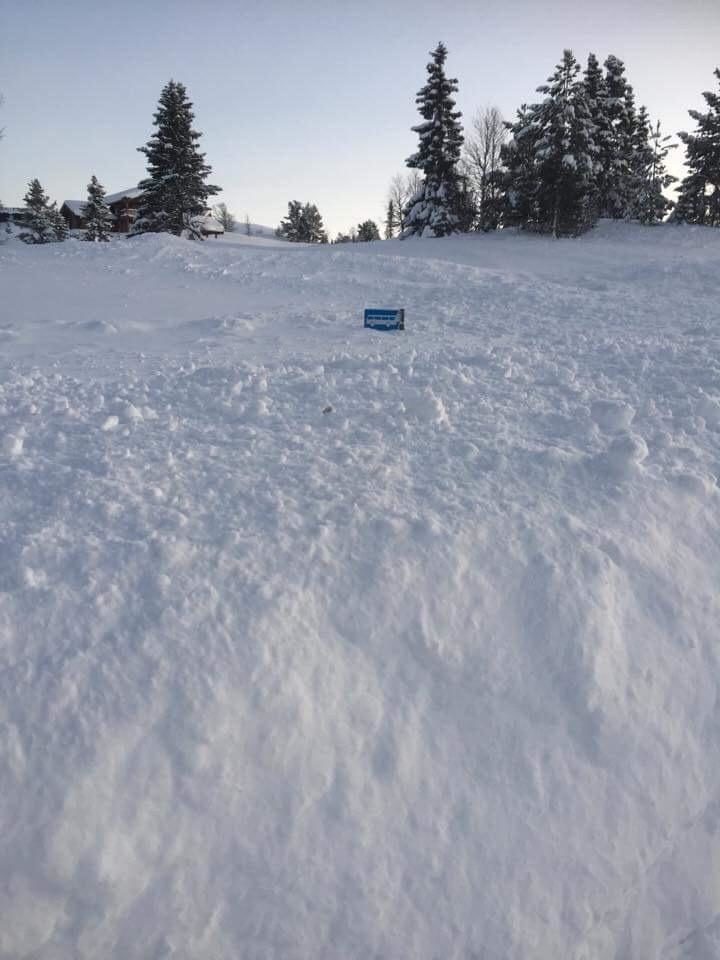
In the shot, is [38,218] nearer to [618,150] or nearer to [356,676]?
[618,150]

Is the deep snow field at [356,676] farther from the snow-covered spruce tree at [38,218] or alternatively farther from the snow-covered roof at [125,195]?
the snow-covered roof at [125,195]

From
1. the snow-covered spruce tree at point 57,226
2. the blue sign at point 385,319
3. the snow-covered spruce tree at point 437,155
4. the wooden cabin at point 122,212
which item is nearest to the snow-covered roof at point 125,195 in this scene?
the wooden cabin at point 122,212

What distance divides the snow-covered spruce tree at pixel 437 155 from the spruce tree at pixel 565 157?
447cm

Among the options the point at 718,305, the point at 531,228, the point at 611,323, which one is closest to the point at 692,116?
the point at 531,228

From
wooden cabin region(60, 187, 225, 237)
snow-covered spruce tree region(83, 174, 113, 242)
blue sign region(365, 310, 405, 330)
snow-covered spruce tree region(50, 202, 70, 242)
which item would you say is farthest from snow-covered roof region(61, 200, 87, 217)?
blue sign region(365, 310, 405, 330)

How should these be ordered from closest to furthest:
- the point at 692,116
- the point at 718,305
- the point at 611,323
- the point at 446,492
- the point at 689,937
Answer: the point at 689,937, the point at 446,492, the point at 611,323, the point at 718,305, the point at 692,116

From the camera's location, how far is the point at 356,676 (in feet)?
11.5

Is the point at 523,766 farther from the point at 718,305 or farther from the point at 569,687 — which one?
the point at 718,305

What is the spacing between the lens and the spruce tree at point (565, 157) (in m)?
29.3

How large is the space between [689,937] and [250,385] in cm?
548

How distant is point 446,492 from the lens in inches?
187

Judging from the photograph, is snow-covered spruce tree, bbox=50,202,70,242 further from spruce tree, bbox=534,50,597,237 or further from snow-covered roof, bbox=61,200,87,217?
spruce tree, bbox=534,50,597,237

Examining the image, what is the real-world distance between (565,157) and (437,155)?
6768mm

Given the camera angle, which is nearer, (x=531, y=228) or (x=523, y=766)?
(x=523, y=766)
